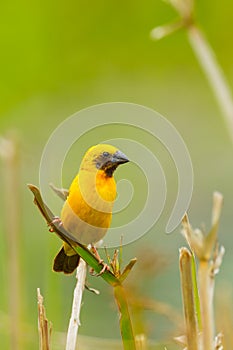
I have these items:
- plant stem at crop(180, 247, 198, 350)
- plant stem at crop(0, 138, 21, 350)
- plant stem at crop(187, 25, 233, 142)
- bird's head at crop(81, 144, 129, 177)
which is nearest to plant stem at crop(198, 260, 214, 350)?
plant stem at crop(180, 247, 198, 350)

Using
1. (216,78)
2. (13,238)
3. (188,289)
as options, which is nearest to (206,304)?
(188,289)

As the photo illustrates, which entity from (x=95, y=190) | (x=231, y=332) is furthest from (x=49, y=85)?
(x=95, y=190)

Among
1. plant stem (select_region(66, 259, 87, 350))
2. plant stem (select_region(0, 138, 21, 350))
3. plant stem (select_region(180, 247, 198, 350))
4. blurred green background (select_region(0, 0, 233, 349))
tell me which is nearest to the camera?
plant stem (select_region(180, 247, 198, 350))

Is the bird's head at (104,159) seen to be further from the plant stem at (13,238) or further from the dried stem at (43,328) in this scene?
the plant stem at (13,238)

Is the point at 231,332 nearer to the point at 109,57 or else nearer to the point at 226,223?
the point at 226,223

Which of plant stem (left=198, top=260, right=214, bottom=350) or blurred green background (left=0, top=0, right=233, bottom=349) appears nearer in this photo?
plant stem (left=198, top=260, right=214, bottom=350)

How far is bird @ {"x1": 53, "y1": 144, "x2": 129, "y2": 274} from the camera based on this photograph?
101 cm

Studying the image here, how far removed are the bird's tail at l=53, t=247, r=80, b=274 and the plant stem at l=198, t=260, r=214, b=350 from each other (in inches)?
6.6

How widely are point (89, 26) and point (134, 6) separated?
273 mm

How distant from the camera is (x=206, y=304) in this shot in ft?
3.35

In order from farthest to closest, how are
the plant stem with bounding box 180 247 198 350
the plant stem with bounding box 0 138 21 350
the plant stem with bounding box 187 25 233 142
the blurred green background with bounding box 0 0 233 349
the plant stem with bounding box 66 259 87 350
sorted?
1. the blurred green background with bounding box 0 0 233 349
2. the plant stem with bounding box 187 25 233 142
3. the plant stem with bounding box 0 138 21 350
4. the plant stem with bounding box 66 259 87 350
5. the plant stem with bounding box 180 247 198 350

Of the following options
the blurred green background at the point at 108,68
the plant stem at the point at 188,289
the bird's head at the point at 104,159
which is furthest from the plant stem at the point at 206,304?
the blurred green background at the point at 108,68

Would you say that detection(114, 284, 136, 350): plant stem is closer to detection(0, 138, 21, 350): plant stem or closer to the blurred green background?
detection(0, 138, 21, 350): plant stem

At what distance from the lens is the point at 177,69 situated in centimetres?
528
